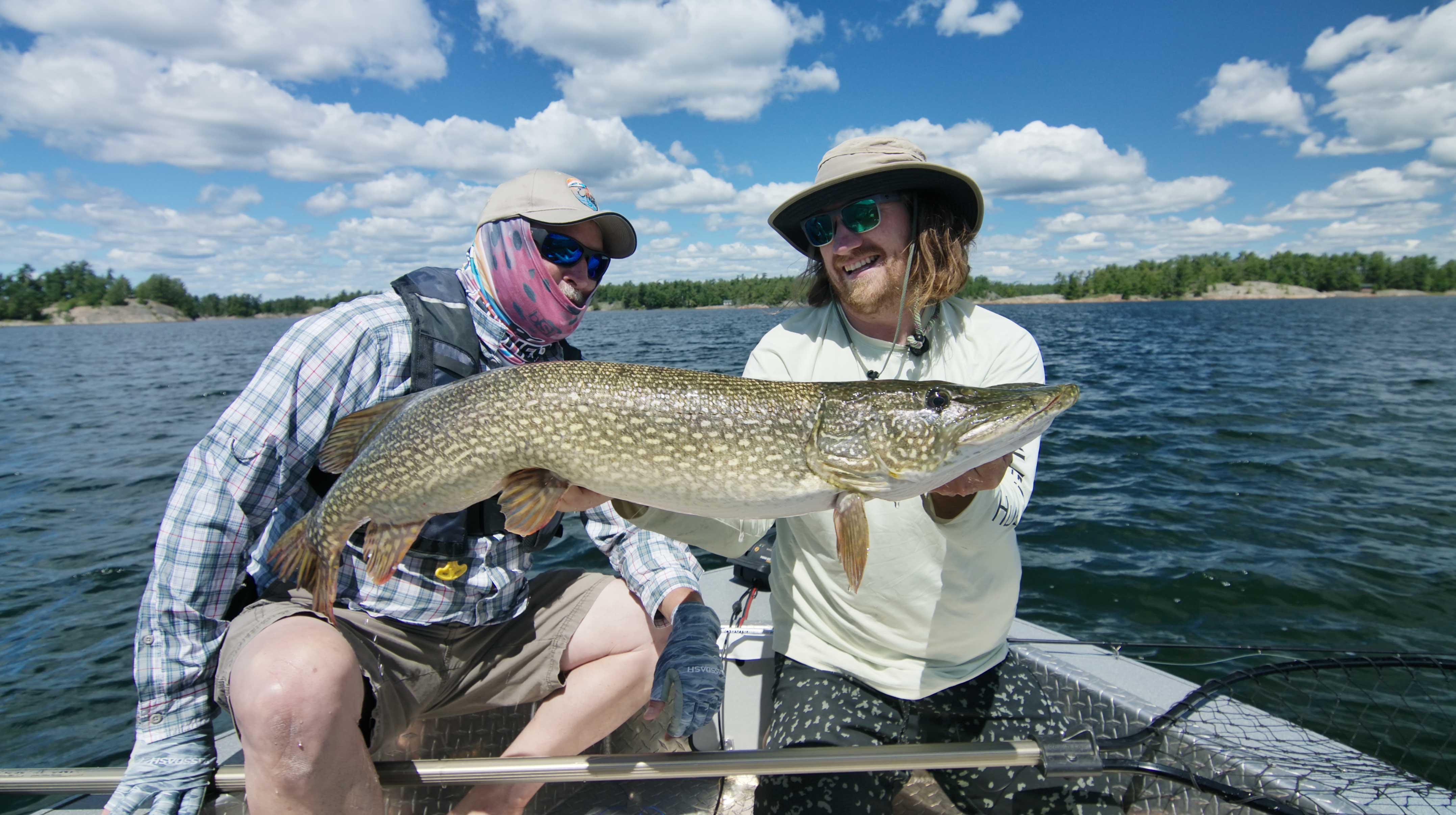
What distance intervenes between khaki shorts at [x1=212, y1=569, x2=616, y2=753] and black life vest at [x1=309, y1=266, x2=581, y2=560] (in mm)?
284

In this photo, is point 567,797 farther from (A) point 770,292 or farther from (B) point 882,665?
(A) point 770,292

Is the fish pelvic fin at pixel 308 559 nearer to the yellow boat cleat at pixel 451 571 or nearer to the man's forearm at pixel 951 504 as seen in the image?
the yellow boat cleat at pixel 451 571

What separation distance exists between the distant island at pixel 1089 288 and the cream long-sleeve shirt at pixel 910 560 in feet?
324

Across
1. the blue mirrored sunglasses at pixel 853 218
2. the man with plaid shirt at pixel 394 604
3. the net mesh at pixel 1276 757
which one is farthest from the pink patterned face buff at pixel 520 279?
the net mesh at pixel 1276 757

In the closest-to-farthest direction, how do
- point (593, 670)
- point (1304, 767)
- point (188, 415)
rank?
point (1304, 767) → point (593, 670) → point (188, 415)

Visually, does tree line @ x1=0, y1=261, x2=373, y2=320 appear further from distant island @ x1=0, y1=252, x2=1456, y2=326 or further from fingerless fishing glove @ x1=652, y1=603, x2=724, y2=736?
fingerless fishing glove @ x1=652, y1=603, x2=724, y2=736

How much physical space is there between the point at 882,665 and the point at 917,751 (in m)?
0.40

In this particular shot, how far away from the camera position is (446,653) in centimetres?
253

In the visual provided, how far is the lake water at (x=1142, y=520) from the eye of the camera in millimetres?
5277

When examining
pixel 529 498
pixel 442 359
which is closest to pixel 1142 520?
pixel 529 498

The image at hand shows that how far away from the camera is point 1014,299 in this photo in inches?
4914

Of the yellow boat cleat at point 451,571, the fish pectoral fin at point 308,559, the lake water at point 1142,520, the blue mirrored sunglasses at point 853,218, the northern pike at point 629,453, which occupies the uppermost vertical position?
the blue mirrored sunglasses at point 853,218

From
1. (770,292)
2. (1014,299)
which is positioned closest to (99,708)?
(770,292)

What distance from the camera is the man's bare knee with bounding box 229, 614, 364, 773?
1898 millimetres
